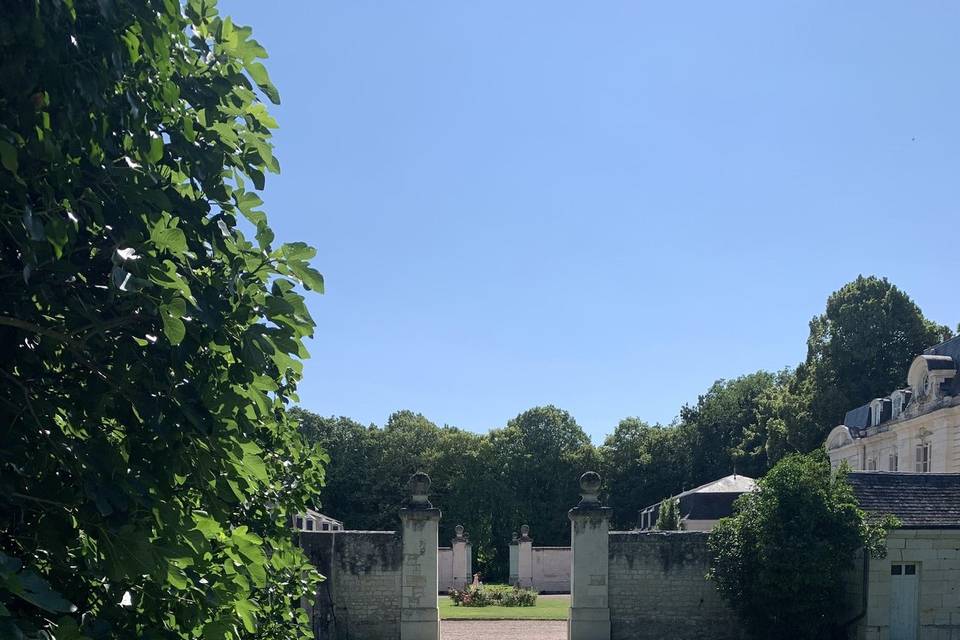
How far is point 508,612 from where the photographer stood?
21609 millimetres

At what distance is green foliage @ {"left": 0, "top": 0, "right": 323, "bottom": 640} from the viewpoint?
2.64 m

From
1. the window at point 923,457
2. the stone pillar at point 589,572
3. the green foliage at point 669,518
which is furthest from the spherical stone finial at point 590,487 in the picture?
the window at point 923,457

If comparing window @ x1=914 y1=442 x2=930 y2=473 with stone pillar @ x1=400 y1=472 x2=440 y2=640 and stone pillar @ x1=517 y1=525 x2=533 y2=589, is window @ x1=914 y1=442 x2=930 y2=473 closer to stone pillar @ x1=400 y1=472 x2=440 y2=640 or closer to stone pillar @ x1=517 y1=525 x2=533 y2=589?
stone pillar @ x1=517 y1=525 x2=533 y2=589

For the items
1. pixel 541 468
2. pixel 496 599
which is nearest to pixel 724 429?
pixel 541 468

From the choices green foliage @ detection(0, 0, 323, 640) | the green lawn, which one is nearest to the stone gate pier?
the green lawn

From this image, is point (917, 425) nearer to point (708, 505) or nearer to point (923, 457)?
point (923, 457)

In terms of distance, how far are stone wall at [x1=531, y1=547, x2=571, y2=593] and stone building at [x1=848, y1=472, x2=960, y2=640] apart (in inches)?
637

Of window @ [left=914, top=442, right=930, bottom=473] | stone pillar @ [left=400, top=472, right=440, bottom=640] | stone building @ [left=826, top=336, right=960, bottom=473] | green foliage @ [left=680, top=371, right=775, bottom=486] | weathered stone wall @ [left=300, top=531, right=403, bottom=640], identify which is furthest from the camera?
green foliage @ [left=680, top=371, right=775, bottom=486]

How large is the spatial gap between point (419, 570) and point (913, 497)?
30.1 feet

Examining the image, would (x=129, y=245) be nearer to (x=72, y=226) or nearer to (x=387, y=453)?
(x=72, y=226)

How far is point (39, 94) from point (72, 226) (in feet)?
1.49

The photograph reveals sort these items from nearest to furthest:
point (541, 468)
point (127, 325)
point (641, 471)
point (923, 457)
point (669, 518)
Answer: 1. point (127, 325)
2. point (669, 518)
3. point (923, 457)
4. point (541, 468)
5. point (641, 471)

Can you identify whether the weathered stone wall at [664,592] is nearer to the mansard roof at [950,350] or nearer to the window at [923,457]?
the window at [923,457]

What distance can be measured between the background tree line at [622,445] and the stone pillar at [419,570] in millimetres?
22380
